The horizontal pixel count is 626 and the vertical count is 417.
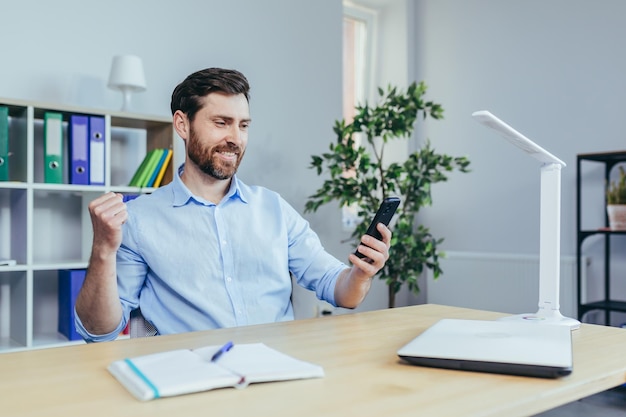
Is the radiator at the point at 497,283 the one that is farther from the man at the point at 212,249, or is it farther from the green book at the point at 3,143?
the green book at the point at 3,143

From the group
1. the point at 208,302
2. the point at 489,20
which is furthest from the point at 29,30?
the point at 489,20

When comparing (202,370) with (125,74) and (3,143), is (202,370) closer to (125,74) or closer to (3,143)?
(3,143)

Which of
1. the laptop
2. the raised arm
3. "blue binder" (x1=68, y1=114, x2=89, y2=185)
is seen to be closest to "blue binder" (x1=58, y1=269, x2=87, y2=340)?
"blue binder" (x1=68, y1=114, x2=89, y2=185)

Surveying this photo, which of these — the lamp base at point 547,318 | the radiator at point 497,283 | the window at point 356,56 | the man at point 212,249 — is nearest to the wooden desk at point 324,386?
the lamp base at point 547,318

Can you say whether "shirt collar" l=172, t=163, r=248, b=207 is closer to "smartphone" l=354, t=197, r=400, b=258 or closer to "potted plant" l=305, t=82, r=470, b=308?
"smartphone" l=354, t=197, r=400, b=258

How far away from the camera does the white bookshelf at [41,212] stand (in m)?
2.45

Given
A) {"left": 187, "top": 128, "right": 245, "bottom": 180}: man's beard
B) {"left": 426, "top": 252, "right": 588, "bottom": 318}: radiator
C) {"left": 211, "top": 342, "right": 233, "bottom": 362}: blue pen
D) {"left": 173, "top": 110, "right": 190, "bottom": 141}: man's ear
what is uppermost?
{"left": 173, "top": 110, "right": 190, "bottom": 141}: man's ear

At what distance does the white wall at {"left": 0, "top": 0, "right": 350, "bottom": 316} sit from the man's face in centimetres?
151

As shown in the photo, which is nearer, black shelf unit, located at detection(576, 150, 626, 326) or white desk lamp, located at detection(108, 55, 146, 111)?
white desk lamp, located at detection(108, 55, 146, 111)

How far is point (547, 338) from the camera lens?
0.97m

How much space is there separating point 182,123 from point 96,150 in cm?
108

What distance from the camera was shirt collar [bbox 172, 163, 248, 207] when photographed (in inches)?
62.7

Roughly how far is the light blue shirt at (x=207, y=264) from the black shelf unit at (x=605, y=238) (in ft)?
6.85

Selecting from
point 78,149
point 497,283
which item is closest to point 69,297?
point 78,149
